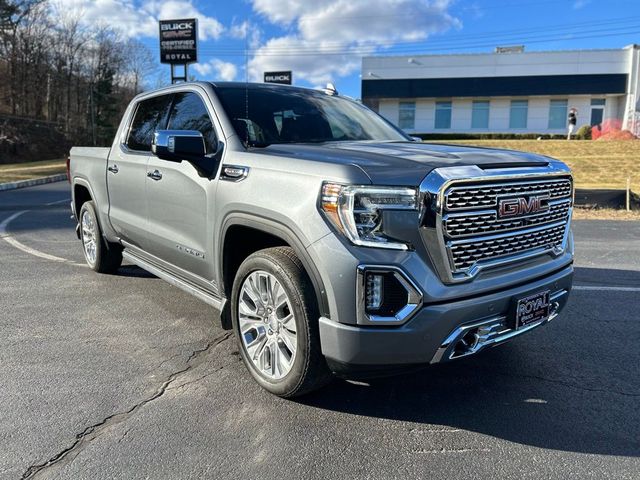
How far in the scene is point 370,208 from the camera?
2.63m

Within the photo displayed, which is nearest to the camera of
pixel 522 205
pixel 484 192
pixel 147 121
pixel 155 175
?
pixel 484 192

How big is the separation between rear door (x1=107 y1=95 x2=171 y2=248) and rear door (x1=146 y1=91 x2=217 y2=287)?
0.18 m

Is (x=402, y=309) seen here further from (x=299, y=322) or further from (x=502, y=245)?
(x=502, y=245)

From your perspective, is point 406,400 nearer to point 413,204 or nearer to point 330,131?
point 413,204

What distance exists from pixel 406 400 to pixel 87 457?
5.94 feet

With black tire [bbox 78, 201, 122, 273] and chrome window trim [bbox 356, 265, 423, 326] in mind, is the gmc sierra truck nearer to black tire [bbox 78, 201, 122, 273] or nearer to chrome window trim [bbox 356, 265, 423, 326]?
chrome window trim [bbox 356, 265, 423, 326]

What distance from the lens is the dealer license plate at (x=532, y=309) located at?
2963 millimetres

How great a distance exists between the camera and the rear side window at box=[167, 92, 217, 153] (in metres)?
3.86

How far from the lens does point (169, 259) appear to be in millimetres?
4367

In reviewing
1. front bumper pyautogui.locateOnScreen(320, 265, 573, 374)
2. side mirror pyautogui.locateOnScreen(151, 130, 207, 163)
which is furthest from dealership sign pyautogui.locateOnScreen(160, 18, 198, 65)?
front bumper pyautogui.locateOnScreen(320, 265, 573, 374)

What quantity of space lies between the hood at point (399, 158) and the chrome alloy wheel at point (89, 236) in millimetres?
3302

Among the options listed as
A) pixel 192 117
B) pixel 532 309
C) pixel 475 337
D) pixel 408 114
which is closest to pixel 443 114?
pixel 408 114

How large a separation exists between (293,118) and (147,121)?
65.5 inches

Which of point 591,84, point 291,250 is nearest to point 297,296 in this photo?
point 291,250
